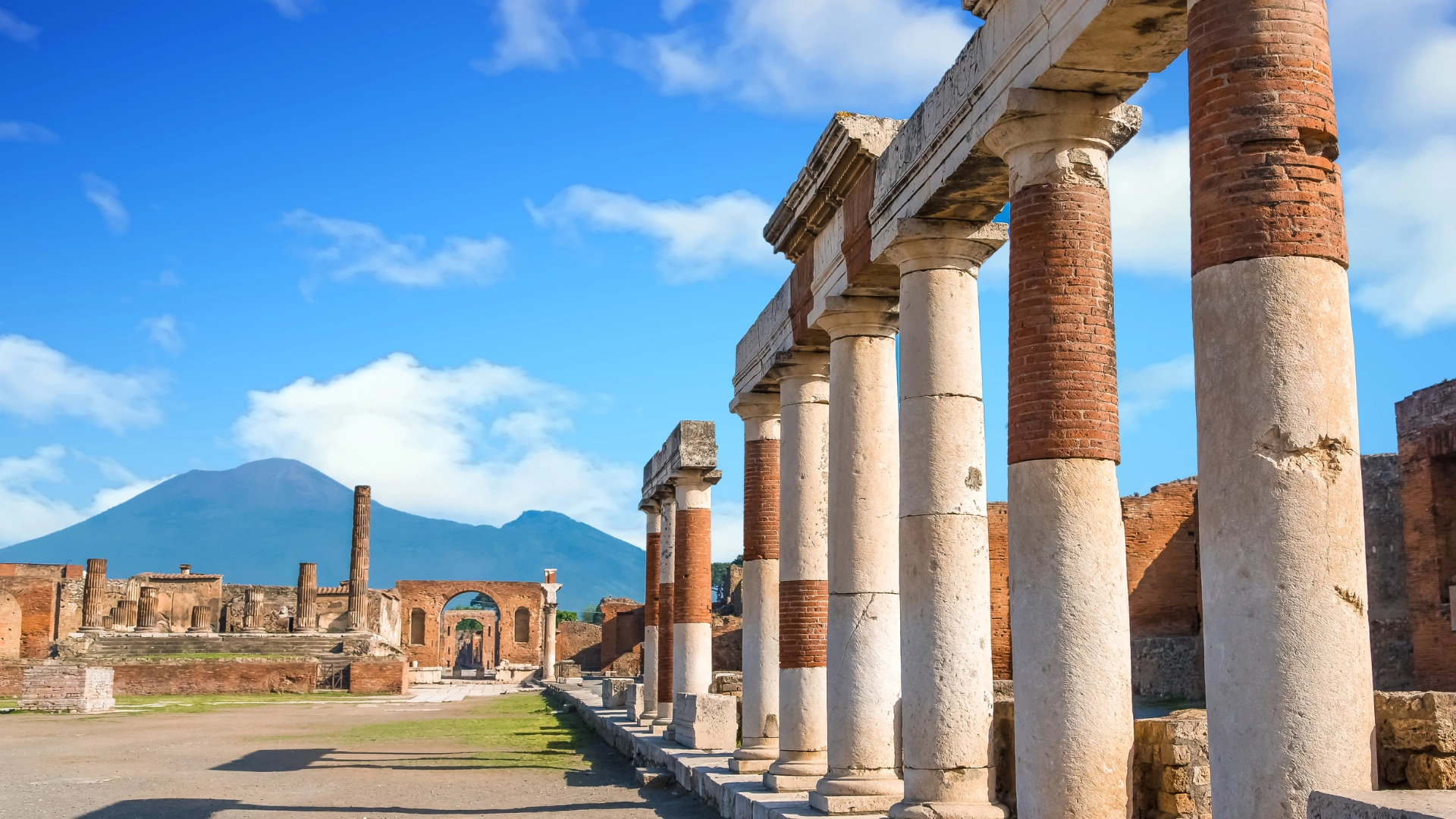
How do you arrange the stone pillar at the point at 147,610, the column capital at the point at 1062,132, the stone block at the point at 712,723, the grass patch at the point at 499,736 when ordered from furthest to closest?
the stone pillar at the point at 147,610 → the grass patch at the point at 499,736 → the stone block at the point at 712,723 → the column capital at the point at 1062,132

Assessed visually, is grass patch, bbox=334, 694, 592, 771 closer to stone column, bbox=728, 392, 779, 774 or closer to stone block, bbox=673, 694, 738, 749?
stone block, bbox=673, 694, 738, 749

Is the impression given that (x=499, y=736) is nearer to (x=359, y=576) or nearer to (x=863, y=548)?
(x=863, y=548)

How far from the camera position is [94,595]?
48281 millimetres

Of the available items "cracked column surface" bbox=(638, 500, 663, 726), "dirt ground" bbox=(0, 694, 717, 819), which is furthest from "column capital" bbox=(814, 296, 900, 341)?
"cracked column surface" bbox=(638, 500, 663, 726)

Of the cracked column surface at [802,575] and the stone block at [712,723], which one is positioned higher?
the cracked column surface at [802,575]

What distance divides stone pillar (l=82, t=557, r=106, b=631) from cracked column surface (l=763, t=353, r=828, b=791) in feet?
140

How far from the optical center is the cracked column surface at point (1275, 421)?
4789mm

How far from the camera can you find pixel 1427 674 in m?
20.8

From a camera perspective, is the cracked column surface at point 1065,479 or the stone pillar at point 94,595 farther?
the stone pillar at point 94,595

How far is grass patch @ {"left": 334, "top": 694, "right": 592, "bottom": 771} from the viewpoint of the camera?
17.3 metres

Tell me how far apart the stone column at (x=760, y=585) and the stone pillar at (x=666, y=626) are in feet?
17.2

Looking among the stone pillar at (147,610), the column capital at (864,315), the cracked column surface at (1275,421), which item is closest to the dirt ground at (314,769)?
the column capital at (864,315)

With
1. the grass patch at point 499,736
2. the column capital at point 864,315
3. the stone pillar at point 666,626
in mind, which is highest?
the column capital at point 864,315

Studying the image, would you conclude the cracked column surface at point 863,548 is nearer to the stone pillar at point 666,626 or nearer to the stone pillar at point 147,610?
the stone pillar at point 666,626
